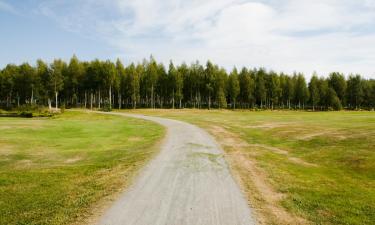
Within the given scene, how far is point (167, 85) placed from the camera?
109m

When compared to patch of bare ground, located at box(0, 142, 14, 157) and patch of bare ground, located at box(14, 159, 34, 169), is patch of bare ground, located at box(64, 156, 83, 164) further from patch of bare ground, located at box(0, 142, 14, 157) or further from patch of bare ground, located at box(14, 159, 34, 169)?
patch of bare ground, located at box(0, 142, 14, 157)

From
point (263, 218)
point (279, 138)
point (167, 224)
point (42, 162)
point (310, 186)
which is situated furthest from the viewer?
point (279, 138)

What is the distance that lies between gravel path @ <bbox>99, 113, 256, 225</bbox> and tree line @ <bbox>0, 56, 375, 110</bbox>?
3298 inches

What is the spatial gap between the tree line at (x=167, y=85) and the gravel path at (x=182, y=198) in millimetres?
83776

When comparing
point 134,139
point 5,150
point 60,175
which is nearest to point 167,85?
point 134,139

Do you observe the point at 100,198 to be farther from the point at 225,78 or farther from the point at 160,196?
the point at 225,78

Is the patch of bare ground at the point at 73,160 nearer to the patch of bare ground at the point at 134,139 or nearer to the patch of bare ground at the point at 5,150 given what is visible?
the patch of bare ground at the point at 5,150

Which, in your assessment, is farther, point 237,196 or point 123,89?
point 123,89

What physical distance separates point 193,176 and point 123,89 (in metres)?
98.0

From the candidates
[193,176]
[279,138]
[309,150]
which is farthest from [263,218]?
[279,138]

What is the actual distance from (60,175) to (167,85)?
3713 inches

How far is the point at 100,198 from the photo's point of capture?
38.2 feet

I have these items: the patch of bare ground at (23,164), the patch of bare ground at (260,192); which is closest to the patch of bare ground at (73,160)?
the patch of bare ground at (23,164)

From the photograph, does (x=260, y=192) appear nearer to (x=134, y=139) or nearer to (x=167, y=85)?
(x=134, y=139)
